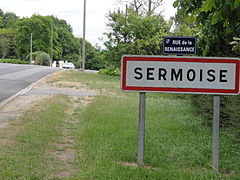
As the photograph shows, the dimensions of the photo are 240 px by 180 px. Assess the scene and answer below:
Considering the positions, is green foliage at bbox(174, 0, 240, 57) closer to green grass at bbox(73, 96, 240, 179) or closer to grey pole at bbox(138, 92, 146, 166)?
grey pole at bbox(138, 92, 146, 166)

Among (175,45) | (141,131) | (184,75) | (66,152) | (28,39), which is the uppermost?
(28,39)

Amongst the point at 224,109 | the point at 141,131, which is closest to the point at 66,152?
the point at 141,131

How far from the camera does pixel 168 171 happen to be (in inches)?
210

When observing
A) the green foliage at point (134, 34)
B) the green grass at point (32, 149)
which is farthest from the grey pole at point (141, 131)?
the green foliage at point (134, 34)

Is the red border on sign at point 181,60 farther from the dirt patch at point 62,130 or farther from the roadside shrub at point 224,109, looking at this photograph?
the roadside shrub at point 224,109

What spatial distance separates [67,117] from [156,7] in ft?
75.3

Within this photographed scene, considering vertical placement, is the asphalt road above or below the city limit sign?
below

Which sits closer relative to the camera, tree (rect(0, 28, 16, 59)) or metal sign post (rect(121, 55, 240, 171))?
metal sign post (rect(121, 55, 240, 171))

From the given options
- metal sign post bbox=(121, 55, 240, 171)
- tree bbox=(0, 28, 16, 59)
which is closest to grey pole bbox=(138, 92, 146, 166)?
metal sign post bbox=(121, 55, 240, 171)

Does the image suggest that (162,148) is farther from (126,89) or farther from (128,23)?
(128,23)

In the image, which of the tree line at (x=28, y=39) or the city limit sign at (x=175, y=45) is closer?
the city limit sign at (x=175, y=45)

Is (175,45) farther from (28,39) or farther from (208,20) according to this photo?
(28,39)

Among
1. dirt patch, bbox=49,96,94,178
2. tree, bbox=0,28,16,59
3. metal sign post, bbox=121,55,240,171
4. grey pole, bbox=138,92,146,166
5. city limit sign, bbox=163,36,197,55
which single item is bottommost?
dirt patch, bbox=49,96,94,178

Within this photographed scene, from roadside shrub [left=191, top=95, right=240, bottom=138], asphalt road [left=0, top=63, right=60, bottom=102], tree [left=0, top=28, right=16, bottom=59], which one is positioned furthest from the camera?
tree [left=0, top=28, right=16, bottom=59]
